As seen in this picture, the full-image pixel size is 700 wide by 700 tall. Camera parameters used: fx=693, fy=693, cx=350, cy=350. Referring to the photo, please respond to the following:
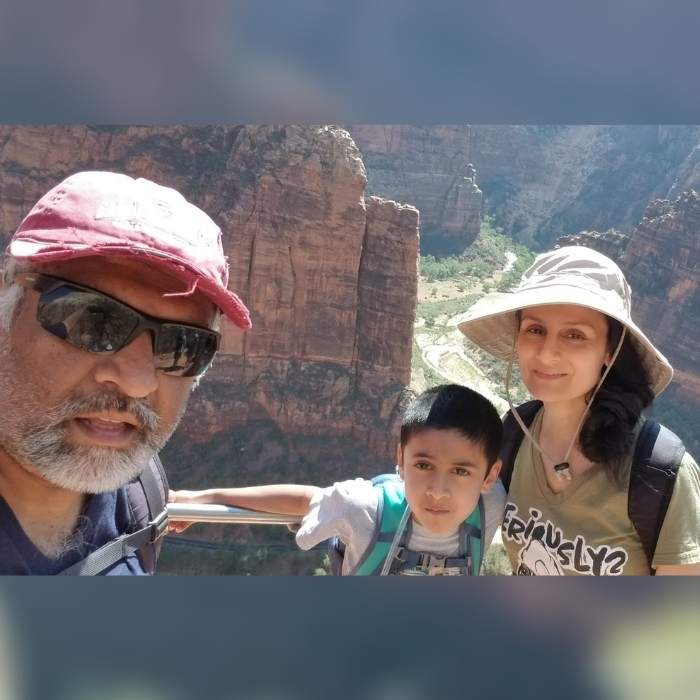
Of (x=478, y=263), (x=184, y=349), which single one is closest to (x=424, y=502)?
(x=184, y=349)

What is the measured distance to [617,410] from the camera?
1.20 m

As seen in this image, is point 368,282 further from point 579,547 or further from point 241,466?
point 579,547

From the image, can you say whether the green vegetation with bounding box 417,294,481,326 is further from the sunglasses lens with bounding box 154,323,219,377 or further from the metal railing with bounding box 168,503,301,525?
the sunglasses lens with bounding box 154,323,219,377

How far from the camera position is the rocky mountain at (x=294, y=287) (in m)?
17.0

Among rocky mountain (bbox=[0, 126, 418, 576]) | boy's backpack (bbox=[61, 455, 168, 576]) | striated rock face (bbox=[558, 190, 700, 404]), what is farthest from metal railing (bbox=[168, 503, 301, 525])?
striated rock face (bbox=[558, 190, 700, 404])

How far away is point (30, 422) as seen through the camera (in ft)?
2.64

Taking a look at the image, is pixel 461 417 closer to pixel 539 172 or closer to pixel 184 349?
pixel 184 349

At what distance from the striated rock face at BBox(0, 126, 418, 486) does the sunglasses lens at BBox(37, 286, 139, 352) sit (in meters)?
16.2

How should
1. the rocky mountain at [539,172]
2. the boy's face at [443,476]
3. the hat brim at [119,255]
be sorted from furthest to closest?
the rocky mountain at [539,172], the boy's face at [443,476], the hat brim at [119,255]

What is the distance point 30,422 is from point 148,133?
18.1m

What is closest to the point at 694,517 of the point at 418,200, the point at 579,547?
the point at 579,547

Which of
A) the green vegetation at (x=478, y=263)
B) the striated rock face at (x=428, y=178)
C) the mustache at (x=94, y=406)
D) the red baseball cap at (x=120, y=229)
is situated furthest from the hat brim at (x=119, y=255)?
the striated rock face at (x=428, y=178)

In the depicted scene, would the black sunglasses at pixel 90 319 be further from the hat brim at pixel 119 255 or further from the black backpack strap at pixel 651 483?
the black backpack strap at pixel 651 483

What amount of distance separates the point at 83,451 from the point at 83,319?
0.16 m
